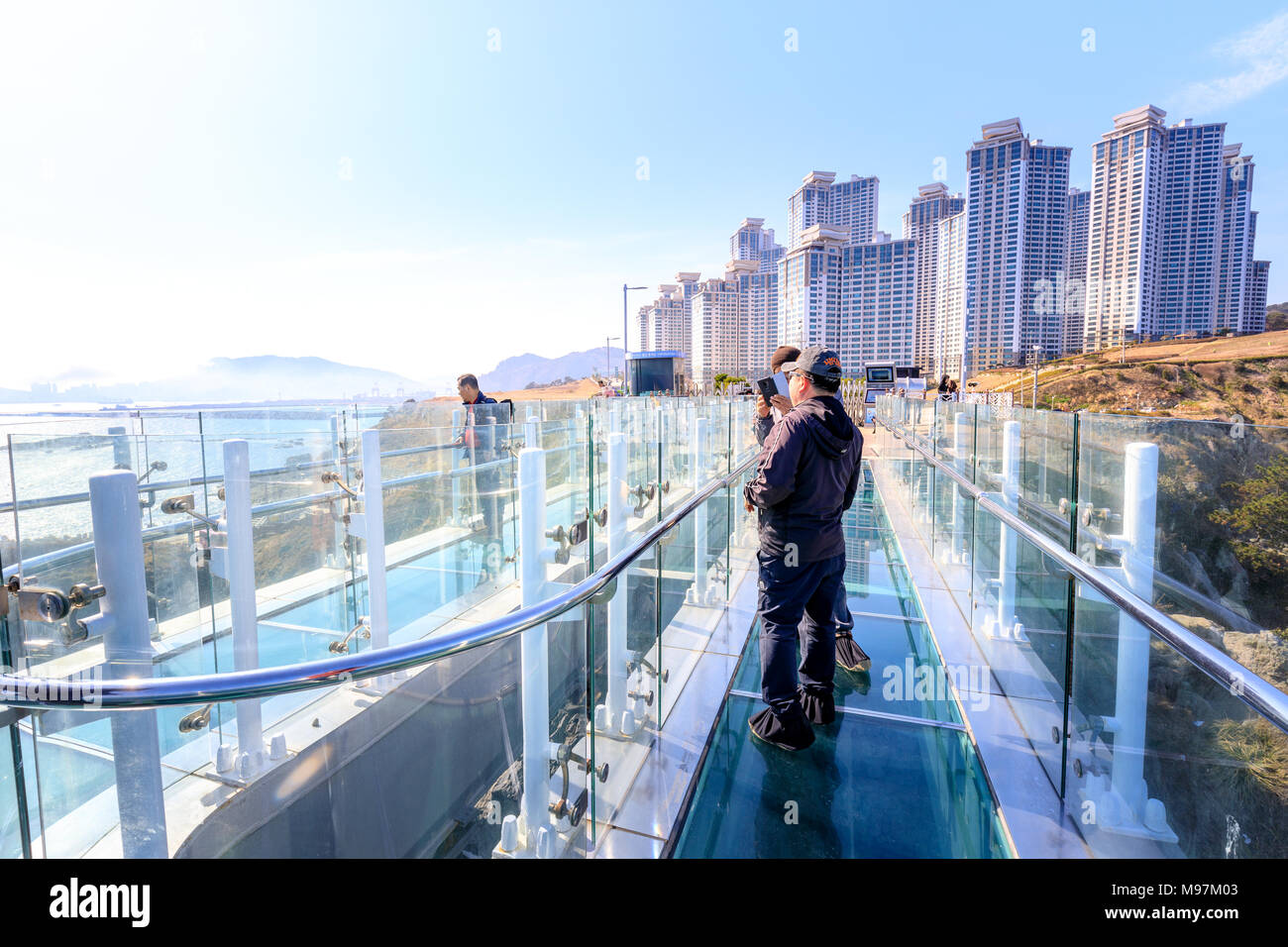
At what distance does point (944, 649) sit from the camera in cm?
362

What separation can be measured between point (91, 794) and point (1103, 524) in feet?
9.78

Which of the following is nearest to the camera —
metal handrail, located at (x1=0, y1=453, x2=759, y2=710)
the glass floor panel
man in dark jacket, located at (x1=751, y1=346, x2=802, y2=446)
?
metal handrail, located at (x1=0, y1=453, x2=759, y2=710)

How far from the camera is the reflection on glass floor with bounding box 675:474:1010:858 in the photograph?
221 cm

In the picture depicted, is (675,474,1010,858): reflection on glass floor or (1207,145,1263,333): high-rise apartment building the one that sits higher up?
(1207,145,1263,333): high-rise apartment building

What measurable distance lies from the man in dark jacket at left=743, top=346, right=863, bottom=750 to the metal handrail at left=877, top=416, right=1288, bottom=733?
0.81m

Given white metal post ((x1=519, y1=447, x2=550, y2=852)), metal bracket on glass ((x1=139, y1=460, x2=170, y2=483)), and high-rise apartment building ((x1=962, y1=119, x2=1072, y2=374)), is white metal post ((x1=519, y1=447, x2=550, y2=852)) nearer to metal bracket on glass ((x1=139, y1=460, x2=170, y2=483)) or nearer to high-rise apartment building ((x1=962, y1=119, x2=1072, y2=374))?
metal bracket on glass ((x1=139, y1=460, x2=170, y2=483))

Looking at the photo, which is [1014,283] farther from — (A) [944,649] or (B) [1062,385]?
(A) [944,649]

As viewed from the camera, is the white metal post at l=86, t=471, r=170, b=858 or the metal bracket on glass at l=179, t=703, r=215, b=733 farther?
the metal bracket on glass at l=179, t=703, r=215, b=733

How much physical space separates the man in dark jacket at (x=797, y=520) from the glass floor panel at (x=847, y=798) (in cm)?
Result: 15

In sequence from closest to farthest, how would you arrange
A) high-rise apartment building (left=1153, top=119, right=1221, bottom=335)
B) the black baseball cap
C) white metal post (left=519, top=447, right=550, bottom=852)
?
white metal post (left=519, top=447, right=550, bottom=852) < the black baseball cap < high-rise apartment building (left=1153, top=119, right=1221, bottom=335)

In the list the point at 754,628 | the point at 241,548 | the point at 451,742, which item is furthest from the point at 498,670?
the point at 754,628

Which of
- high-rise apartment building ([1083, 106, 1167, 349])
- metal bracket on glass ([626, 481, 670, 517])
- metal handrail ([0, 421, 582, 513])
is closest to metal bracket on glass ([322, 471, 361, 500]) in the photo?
metal handrail ([0, 421, 582, 513])

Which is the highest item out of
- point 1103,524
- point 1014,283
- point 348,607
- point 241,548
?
point 1014,283

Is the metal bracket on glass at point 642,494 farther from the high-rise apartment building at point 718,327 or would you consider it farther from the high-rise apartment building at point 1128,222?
the high-rise apartment building at point 1128,222
